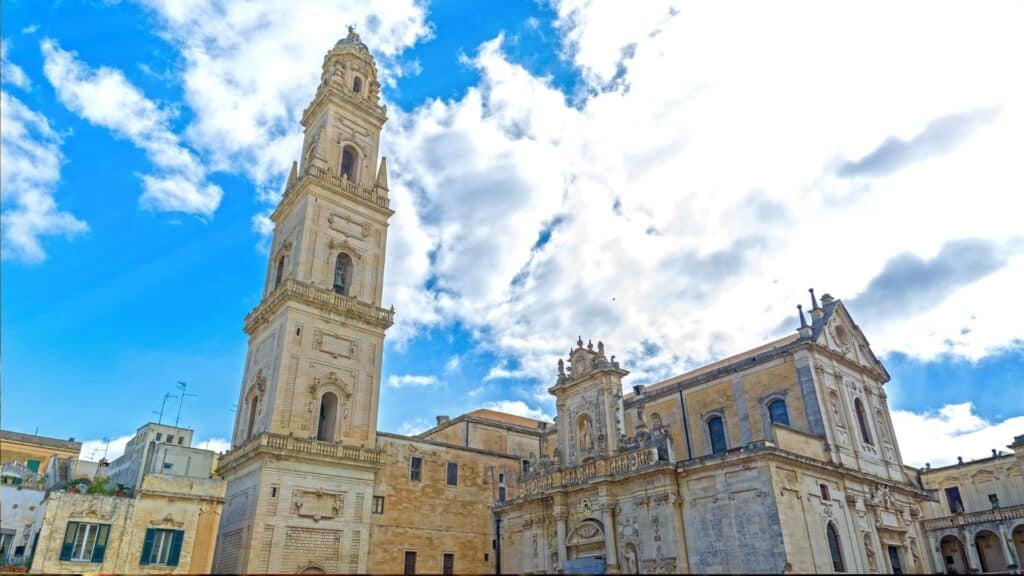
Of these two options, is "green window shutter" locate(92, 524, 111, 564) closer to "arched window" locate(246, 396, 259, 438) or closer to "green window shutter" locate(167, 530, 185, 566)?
"green window shutter" locate(167, 530, 185, 566)

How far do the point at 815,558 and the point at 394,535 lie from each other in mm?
18942

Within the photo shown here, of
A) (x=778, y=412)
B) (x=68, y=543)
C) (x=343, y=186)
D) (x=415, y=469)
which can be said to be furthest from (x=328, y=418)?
(x=778, y=412)

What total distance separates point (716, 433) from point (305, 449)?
1895cm

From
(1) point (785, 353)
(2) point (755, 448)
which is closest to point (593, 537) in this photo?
(2) point (755, 448)

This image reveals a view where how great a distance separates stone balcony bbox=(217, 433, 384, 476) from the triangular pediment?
21245 millimetres

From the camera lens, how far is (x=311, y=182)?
3456 cm

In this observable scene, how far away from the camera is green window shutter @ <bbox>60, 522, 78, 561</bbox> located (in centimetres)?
2162

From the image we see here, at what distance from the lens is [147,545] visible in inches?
911

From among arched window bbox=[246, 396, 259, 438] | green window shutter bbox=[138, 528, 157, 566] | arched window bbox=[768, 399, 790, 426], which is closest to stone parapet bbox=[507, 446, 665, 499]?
arched window bbox=[768, 399, 790, 426]

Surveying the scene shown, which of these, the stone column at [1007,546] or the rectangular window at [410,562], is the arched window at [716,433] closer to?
the rectangular window at [410,562]

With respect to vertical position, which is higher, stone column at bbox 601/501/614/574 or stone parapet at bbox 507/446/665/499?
stone parapet at bbox 507/446/665/499

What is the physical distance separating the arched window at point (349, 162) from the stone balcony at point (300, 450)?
52.6 ft

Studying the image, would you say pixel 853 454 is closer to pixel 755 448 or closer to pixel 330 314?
pixel 755 448

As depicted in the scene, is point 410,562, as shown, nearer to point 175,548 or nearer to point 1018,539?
point 175,548
